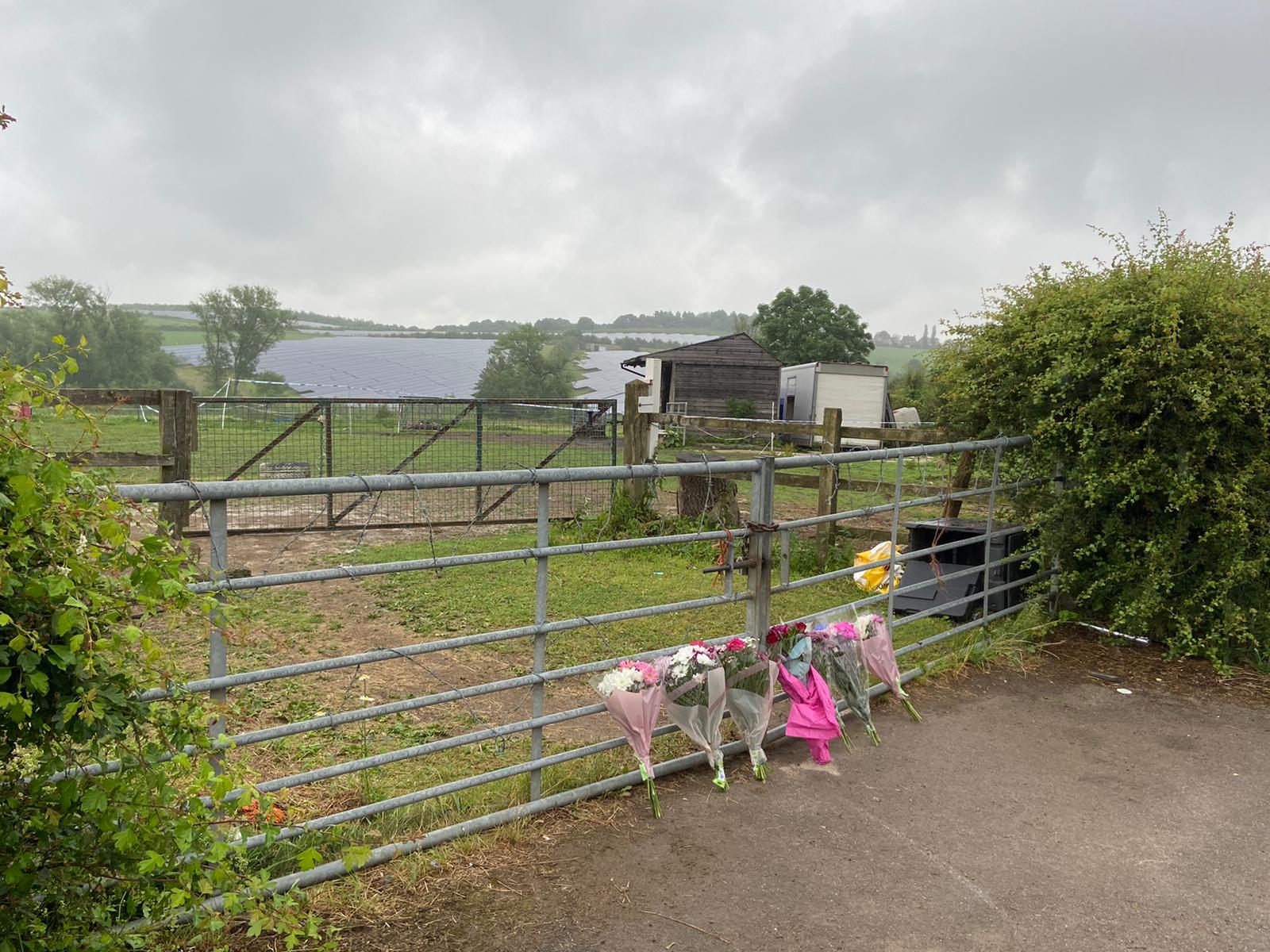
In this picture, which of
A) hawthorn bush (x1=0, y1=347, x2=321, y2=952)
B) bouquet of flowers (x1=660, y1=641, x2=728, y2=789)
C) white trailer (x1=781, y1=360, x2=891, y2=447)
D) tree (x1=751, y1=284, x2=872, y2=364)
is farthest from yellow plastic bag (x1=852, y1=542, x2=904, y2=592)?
tree (x1=751, y1=284, x2=872, y2=364)

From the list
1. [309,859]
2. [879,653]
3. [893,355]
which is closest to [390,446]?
[879,653]

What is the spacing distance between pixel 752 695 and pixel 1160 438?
3651 millimetres

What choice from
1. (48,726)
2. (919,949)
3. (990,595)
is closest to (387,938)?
(48,726)

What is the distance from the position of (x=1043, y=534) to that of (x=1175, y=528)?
31.5 inches

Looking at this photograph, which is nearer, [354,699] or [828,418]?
[354,699]

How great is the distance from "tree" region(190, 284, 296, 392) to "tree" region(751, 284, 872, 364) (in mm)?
40788

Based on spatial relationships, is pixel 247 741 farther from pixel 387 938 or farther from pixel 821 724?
pixel 821 724

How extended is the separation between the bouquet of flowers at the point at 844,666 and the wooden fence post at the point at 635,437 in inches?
232

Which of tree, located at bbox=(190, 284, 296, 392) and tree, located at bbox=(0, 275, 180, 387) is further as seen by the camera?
tree, located at bbox=(190, 284, 296, 392)

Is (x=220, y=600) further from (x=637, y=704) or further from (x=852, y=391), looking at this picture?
(x=852, y=391)

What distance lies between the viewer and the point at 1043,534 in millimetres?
6328

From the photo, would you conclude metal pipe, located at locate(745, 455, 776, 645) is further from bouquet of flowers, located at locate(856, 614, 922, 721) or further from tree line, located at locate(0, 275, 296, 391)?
tree line, located at locate(0, 275, 296, 391)

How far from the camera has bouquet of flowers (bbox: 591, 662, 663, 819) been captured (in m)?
3.71

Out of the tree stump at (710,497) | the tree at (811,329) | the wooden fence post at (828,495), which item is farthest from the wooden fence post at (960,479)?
the tree at (811,329)
